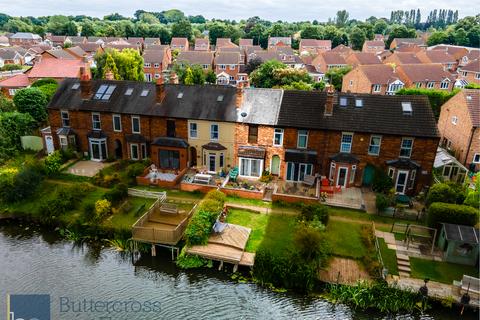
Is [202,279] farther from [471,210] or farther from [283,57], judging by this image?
[283,57]

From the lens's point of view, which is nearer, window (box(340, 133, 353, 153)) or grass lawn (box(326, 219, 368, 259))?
grass lawn (box(326, 219, 368, 259))

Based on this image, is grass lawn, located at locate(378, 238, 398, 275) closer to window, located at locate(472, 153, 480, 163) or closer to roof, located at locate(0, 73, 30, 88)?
window, located at locate(472, 153, 480, 163)

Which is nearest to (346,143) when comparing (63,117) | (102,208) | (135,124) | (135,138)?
(135,138)

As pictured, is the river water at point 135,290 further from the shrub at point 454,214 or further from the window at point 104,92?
the window at point 104,92

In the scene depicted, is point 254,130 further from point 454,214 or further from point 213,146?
point 454,214

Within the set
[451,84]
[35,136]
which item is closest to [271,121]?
[35,136]

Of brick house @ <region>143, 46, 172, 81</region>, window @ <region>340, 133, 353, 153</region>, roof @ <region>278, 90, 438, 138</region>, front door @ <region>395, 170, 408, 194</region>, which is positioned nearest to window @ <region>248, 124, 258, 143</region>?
roof @ <region>278, 90, 438, 138</region>
